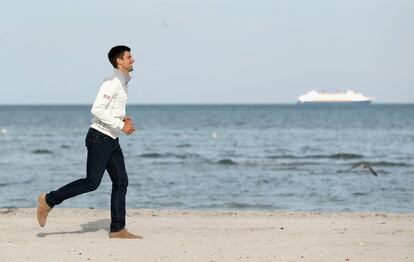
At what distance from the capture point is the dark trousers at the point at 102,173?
7.77 metres

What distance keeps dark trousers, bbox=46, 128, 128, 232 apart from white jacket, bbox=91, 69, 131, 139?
0.09 metres

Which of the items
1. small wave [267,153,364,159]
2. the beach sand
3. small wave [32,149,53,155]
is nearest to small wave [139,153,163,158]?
small wave [32,149,53,155]

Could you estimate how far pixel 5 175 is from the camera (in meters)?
21.2

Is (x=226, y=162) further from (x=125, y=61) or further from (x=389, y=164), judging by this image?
(x=125, y=61)

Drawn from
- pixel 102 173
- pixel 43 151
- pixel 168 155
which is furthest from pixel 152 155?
pixel 102 173

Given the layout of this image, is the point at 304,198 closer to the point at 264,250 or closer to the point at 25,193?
the point at 25,193

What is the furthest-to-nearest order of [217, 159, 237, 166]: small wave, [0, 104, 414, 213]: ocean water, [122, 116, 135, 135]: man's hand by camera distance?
[217, 159, 237, 166]: small wave
[0, 104, 414, 213]: ocean water
[122, 116, 135, 135]: man's hand

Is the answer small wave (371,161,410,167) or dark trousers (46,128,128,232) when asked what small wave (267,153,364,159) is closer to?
small wave (371,161,410,167)

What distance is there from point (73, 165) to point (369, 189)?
1092 cm

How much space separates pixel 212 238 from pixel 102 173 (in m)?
1.36

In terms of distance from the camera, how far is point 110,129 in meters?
7.76

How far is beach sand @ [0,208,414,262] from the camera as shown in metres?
7.32

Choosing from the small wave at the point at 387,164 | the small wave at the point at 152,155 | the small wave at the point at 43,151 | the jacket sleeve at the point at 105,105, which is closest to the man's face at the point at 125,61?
the jacket sleeve at the point at 105,105

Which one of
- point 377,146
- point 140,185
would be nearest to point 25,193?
point 140,185
